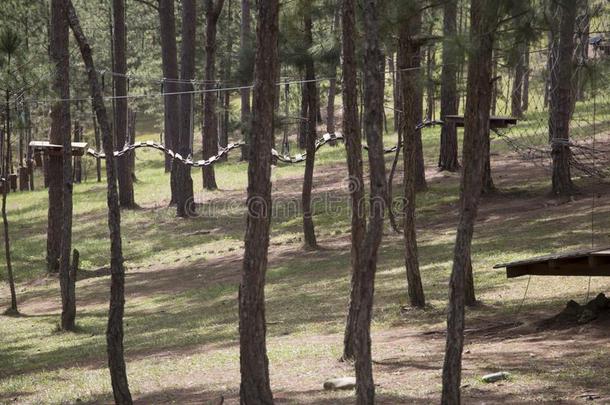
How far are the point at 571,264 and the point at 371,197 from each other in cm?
295

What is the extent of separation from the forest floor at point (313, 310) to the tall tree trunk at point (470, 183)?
0.86m

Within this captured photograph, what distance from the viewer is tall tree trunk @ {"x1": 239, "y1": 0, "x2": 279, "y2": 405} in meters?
7.28

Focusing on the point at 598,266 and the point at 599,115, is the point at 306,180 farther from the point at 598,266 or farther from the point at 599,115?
the point at 599,115

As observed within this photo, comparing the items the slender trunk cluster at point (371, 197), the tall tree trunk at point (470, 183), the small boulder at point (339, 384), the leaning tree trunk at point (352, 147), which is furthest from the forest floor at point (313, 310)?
the slender trunk cluster at point (371, 197)

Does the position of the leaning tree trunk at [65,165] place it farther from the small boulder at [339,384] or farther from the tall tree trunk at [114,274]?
the small boulder at [339,384]

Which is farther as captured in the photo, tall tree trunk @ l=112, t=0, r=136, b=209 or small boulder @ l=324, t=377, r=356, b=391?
tall tree trunk @ l=112, t=0, r=136, b=209

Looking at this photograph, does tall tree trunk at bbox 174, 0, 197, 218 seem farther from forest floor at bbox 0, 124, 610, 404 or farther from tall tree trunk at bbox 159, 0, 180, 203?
forest floor at bbox 0, 124, 610, 404

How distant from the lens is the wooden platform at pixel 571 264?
8406 mm

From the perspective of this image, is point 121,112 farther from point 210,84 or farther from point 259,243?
point 259,243

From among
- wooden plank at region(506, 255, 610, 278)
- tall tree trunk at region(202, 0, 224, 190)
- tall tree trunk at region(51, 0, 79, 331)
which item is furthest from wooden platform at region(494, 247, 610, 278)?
tall tree trunk at region(202, 0, 224, 190)

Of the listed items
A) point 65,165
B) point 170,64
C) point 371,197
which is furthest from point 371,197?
point 170,64

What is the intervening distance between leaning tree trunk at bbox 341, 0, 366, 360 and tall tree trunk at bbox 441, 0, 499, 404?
1164 millimetres

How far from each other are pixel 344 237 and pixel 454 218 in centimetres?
205

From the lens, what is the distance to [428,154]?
2753cm
